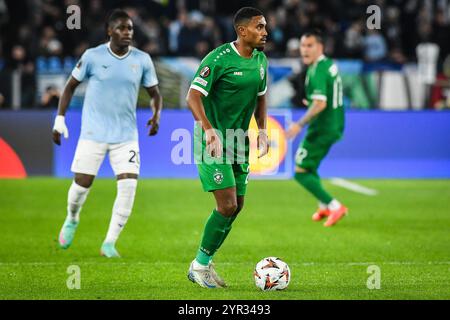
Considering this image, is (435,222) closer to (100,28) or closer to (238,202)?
(238,202)

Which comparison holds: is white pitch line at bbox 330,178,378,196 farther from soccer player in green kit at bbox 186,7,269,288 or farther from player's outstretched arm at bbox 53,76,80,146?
soccer player in green kit at bbox 186,7,269,288

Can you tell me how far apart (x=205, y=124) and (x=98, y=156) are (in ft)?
8.45

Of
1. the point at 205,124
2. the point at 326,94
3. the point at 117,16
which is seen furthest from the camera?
the point at 326,94

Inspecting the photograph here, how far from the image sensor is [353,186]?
1698 cm

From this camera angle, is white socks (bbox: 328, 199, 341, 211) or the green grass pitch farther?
white socks (bbox: 328, 199, 341, 211)

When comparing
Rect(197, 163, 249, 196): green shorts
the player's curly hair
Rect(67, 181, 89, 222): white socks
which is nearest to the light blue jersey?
the player's curly hair

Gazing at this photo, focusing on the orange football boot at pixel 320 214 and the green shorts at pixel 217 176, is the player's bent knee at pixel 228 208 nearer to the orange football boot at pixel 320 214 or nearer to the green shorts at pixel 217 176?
the green shorts at pixel 217 176

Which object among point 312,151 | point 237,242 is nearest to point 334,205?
point 312,151

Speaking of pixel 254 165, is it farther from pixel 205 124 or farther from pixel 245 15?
pixel 205 124

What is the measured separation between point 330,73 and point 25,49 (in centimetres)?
940

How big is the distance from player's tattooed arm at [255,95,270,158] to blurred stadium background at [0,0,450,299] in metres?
1.22

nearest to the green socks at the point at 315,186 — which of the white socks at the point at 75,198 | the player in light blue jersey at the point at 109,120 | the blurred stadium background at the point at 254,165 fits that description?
the blurred stadium background at the point at 254,165

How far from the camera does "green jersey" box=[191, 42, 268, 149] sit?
8195 mm
